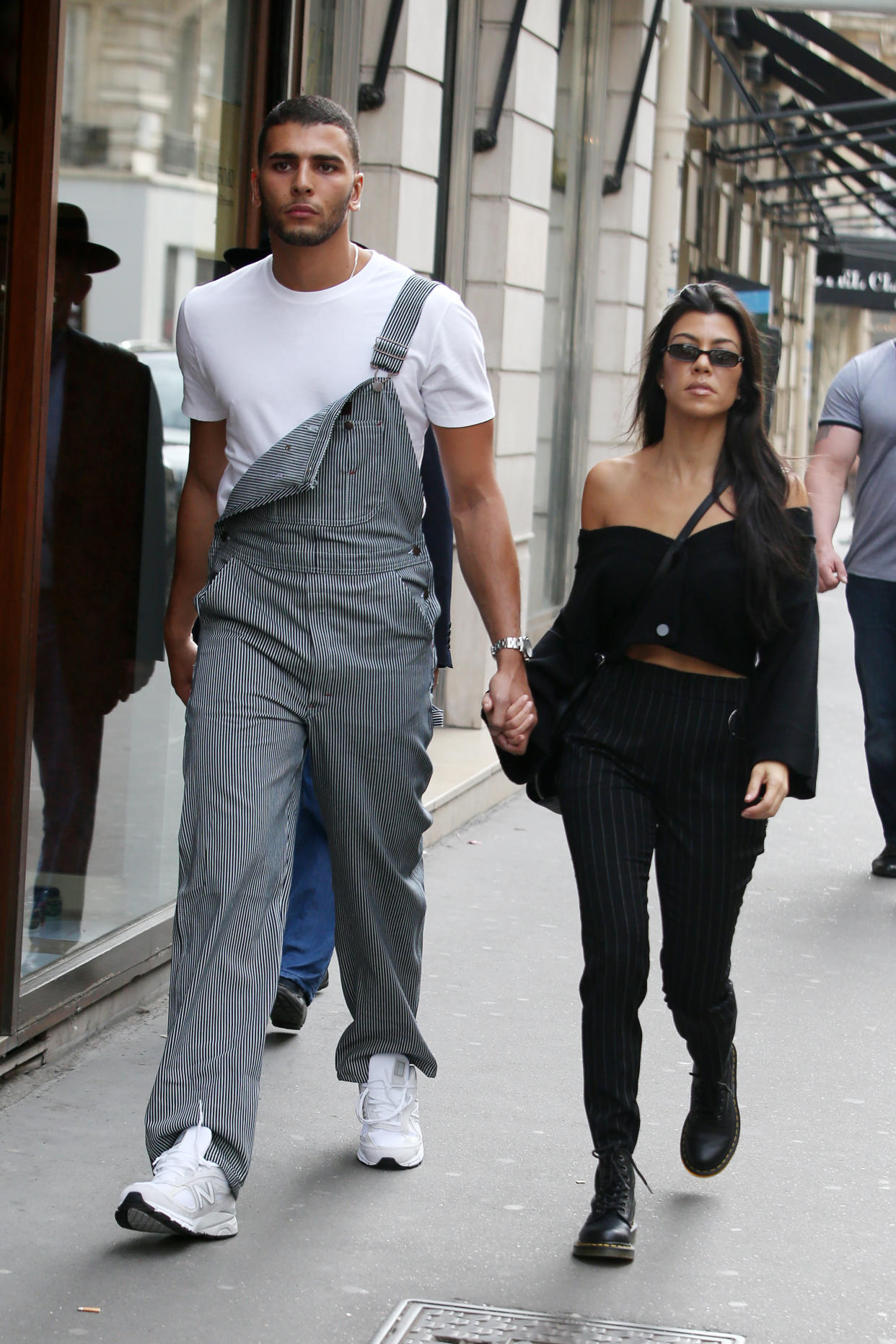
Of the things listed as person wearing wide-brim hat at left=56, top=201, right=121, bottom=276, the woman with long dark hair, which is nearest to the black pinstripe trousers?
the woman with long dark hair

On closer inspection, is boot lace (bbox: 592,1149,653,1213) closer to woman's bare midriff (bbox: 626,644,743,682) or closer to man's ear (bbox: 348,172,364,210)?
woman's bare midriff (bbox: 626,644,743,682)

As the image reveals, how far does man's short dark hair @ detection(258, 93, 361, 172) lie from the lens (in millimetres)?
3793

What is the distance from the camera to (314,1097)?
4.47 metres

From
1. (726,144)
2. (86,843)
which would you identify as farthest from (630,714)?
(726,144)

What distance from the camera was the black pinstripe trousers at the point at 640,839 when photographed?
369 cm

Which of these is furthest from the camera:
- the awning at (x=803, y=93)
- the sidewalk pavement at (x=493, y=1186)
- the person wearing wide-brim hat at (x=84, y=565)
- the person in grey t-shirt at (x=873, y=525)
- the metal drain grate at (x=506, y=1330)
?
the awning at (x=803, y=93)

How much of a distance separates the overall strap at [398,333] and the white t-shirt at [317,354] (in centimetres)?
2

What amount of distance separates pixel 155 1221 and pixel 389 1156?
0.71 meters

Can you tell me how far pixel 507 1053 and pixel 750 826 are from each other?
140 cm

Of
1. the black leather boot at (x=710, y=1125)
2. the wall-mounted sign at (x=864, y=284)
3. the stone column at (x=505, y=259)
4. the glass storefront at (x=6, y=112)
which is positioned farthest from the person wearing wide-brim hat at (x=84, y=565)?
the wall-mounted sign at (x=864, y=284)

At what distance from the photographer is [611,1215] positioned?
11.9ft

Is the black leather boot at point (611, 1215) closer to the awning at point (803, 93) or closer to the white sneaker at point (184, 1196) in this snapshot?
the white sneaker at point (184, 1196)

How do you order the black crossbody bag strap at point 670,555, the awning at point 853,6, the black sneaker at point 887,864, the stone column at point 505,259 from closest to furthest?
the black crossbody bag strap at point 670,555 < the black sneaker at point 887,864 < the stone column at point 505,259 < the awning at point 853,6

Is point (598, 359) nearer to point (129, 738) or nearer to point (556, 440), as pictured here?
point (556, 440)
